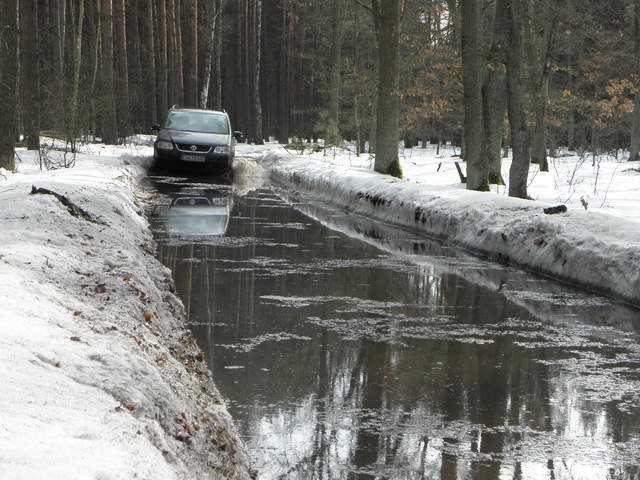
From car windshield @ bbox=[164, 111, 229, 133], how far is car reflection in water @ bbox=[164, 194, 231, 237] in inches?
230

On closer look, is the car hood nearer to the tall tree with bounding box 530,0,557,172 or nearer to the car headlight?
the car headlight

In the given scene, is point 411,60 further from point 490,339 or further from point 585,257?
point 490,339

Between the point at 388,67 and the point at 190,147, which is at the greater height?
the point at 388,67

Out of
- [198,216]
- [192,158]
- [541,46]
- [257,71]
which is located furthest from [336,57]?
[198,216]

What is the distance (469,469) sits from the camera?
3971 millimetres

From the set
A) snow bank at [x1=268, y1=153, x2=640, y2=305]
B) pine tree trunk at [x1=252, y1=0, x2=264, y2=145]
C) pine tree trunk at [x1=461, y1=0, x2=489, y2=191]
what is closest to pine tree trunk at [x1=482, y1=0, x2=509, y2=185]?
pine tree trunk at [x1=461, y1=0, x2=489, y2=191]

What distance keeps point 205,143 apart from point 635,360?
17.5 metres

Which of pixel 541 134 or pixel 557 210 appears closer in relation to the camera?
pixel 557 210

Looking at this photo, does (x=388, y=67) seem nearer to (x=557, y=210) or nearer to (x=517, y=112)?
(x=517, y=112)

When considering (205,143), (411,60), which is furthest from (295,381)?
(411,60)

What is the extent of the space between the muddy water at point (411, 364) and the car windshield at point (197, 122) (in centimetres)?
1294

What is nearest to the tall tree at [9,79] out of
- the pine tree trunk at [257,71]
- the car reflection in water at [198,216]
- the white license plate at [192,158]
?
the car reflection in water at [198,216]

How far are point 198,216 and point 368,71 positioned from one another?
835 inches

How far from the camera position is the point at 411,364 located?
19.0 feet
